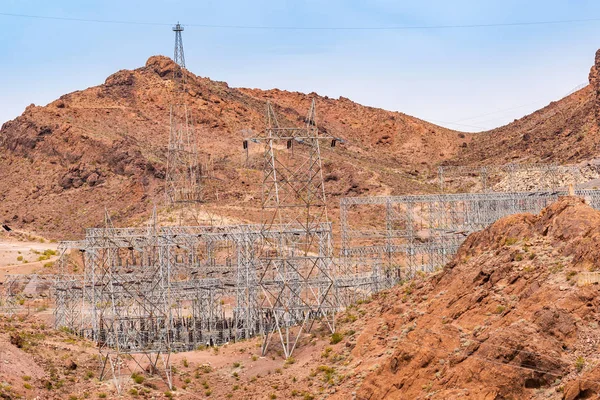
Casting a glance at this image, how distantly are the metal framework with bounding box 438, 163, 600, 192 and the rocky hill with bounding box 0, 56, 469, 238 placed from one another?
21.9 feet

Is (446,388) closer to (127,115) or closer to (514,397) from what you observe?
(514,397)

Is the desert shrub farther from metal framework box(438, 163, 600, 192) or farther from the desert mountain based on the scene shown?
the desert mountain

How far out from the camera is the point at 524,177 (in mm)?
107000

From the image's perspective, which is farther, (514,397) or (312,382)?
(312,382)

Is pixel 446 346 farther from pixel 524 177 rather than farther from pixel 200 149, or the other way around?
pixel 200 149

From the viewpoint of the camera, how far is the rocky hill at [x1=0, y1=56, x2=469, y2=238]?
10450 centimetres

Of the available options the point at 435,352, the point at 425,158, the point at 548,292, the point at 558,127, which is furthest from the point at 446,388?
the point at 425,158

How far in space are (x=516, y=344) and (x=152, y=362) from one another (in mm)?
19517

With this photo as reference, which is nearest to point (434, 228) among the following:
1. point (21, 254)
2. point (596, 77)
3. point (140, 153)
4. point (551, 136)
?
point (21, 254)

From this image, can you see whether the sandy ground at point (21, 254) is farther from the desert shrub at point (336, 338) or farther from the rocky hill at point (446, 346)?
the desert shrub at point (336, 338)

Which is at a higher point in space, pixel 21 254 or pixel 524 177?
pixel 524 177

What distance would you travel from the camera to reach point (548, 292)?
29.1m

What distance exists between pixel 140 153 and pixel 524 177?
42.5m

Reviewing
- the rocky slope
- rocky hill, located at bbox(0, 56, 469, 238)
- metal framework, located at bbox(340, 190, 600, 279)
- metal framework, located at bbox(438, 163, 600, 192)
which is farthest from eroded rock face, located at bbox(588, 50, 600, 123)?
metal framework, located at bbox(340, 190, 600, 279)
